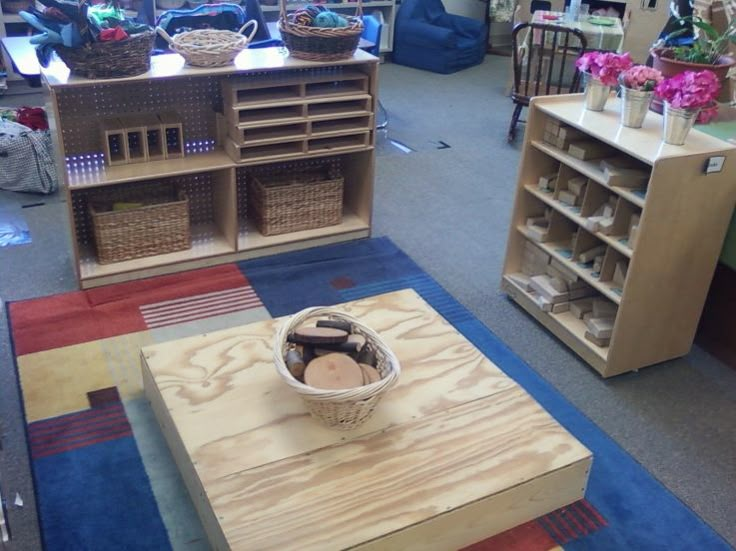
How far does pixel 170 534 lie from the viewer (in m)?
1.99

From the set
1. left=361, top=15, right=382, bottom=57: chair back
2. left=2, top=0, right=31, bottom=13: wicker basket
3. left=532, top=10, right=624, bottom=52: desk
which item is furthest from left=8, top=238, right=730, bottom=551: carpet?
left=2, top=0, right=31, bottom=13: wicker basket

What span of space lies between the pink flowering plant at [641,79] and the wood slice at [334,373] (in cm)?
139

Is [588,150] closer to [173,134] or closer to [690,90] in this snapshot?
[690,90]

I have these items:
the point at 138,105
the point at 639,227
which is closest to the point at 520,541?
the point at 639,227

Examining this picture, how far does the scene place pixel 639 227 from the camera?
241cm

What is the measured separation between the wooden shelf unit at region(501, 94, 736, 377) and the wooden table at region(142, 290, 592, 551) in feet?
2.17

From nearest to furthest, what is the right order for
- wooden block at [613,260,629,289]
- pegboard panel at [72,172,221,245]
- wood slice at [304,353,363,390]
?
wood slice at [304,353,363,390] < wooden block at [613,260,629,289] < pegboard panel at [72,172,221,245]

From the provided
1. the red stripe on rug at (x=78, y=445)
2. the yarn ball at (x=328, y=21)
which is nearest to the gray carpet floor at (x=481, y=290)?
the red stripe on rug at (x=78, y=445)

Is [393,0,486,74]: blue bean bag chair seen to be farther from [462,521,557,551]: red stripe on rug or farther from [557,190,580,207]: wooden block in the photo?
[462,521,557,551]: red stripe on rug

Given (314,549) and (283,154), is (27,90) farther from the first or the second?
(314,549)

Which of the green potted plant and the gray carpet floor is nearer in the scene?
the gray carpet floor

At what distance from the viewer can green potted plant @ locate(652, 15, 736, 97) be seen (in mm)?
2727

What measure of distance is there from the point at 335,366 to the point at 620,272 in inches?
48.0

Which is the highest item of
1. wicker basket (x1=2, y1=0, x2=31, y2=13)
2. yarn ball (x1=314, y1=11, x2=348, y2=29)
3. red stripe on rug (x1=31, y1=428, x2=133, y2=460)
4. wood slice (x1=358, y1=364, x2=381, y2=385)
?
yarn ball (x1=314, y1=11, x2=348, y2=29)
